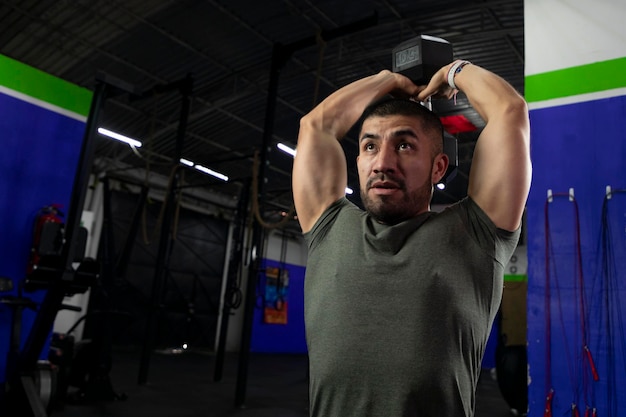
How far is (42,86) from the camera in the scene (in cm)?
358

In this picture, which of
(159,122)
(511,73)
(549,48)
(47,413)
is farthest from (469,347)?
(159,122)

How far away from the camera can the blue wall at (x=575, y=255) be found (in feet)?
7.33

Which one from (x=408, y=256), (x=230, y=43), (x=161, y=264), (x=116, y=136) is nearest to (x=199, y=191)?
(x=116, y=136)

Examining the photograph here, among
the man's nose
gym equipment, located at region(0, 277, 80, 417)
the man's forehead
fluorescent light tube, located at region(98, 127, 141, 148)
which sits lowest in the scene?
gym equipment, located at region(0, 277, 80, 417)

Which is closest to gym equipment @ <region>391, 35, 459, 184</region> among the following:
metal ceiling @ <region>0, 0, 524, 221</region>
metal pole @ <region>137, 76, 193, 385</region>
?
metal ceiling @ <region>0, 0, 524, 221</region>

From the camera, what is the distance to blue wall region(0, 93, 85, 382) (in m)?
3.38

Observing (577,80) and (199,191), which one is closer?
(577,80)

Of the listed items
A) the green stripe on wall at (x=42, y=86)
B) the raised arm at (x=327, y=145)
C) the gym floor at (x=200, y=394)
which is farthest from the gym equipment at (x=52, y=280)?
the raised arm at (x=327, y=145)

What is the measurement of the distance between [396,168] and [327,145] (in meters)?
0.23

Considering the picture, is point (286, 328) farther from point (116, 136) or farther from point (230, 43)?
point (230, 43)

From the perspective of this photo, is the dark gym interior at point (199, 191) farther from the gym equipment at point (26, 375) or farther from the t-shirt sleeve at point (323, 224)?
the t-shirt sleeve at point (323, 224)

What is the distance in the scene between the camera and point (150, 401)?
15.6ft

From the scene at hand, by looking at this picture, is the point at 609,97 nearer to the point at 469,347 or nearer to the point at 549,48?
the point at 549,48

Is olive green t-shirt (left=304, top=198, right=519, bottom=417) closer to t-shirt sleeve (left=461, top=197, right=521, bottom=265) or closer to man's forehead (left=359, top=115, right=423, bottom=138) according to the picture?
t-shirt sleeve (left=461, top=197, right=521, bottom=265)
